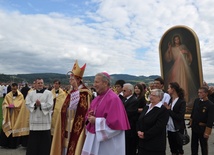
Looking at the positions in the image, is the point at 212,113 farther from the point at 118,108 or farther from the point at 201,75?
the point at 201,75

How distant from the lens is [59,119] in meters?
5.30

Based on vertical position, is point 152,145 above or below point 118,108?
below

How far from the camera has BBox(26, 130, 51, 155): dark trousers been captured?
6359 mm

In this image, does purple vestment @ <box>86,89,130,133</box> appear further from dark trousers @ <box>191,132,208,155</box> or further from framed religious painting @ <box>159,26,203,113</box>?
framed religious painting @ <box>159,26,203,113</box>

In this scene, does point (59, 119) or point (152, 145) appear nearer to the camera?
point (152, 145)

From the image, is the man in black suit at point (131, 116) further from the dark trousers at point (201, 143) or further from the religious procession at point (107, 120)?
the dark trousers at point (201, 143)

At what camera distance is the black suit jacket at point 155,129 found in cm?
436

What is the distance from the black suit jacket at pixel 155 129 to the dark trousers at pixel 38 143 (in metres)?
3.00

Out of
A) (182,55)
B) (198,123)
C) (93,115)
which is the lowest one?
(198,123)

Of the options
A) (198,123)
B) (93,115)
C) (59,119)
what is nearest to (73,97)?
(59,119)

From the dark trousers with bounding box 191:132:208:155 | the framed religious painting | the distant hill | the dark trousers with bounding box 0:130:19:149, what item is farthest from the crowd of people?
the framed religious painting

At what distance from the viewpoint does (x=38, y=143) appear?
6453 mm

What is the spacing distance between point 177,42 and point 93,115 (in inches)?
453

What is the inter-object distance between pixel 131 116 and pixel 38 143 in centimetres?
249
